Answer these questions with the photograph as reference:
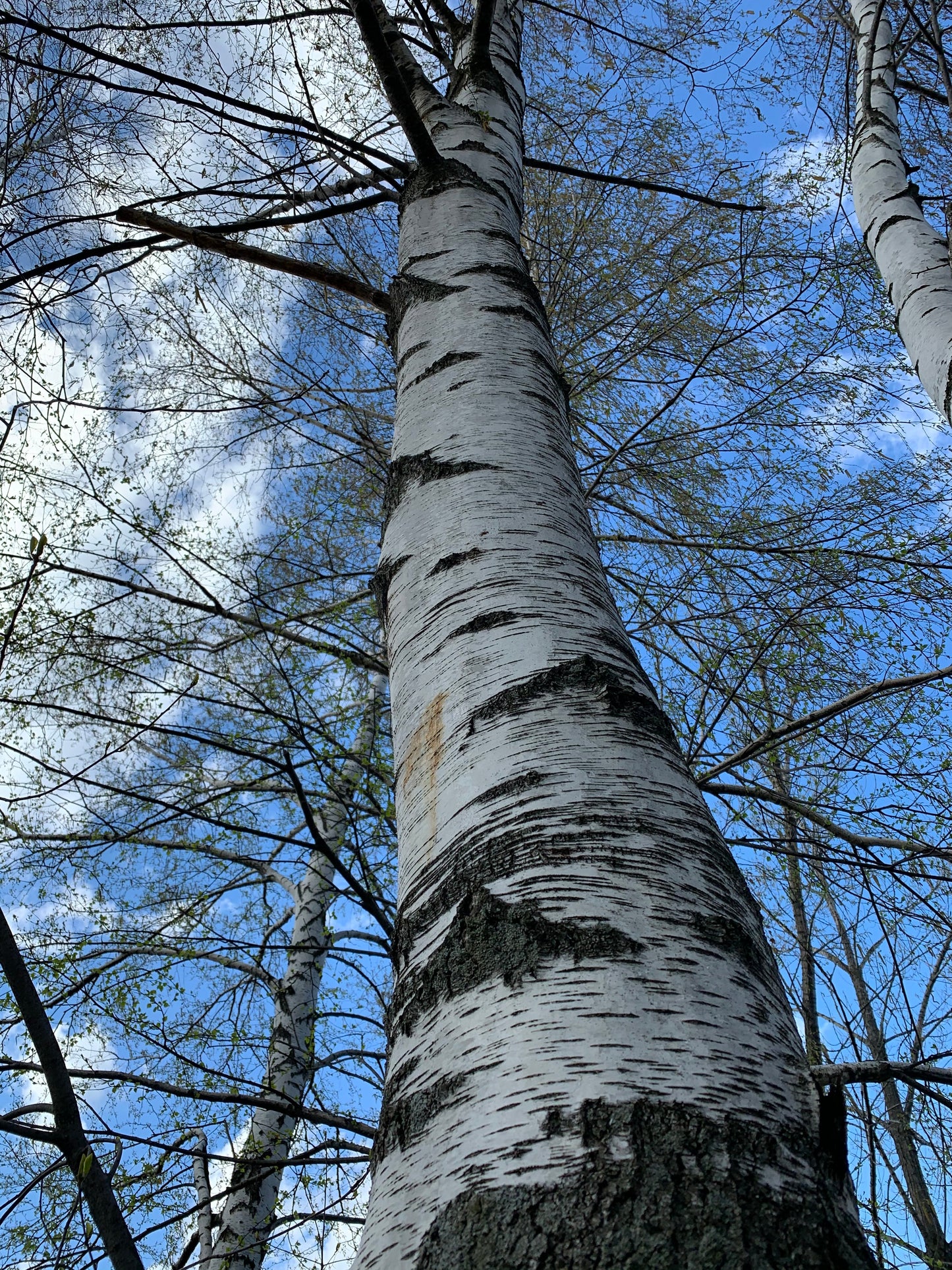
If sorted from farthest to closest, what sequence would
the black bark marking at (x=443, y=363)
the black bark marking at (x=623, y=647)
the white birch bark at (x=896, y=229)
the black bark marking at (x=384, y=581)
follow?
the white birch bark at (x=896, y=229), the black bark marking at (x=443, y=363), the black bark marking at (x=384, y=581), the black bark marking at (x=623, y=647)

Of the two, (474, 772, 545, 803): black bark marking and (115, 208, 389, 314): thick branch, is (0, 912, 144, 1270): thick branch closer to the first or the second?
(474, 772, 545, 803): black bark marking

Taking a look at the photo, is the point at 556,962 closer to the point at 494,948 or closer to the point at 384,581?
the point at 494,948

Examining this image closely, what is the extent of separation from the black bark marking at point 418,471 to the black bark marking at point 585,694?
1.47 feet

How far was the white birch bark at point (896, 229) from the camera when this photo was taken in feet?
8.96

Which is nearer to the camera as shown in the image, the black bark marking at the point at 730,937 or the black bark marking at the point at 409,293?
the black bark marking at the point at 730,937

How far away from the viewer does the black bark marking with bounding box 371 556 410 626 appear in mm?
1206

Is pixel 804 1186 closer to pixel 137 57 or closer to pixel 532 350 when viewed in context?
pixel 532 350

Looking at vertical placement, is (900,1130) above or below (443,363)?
below

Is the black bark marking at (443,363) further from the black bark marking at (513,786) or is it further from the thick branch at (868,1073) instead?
the thick branch at (868,1073)

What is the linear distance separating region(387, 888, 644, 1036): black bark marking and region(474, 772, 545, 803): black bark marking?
0.10m

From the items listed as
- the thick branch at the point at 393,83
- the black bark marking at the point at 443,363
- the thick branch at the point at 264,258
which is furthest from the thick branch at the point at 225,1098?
the thick branch at the point at 393,83

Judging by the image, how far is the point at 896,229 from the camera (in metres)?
3.20

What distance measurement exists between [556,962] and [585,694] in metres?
0.30

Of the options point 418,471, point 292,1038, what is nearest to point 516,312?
point 418,471
